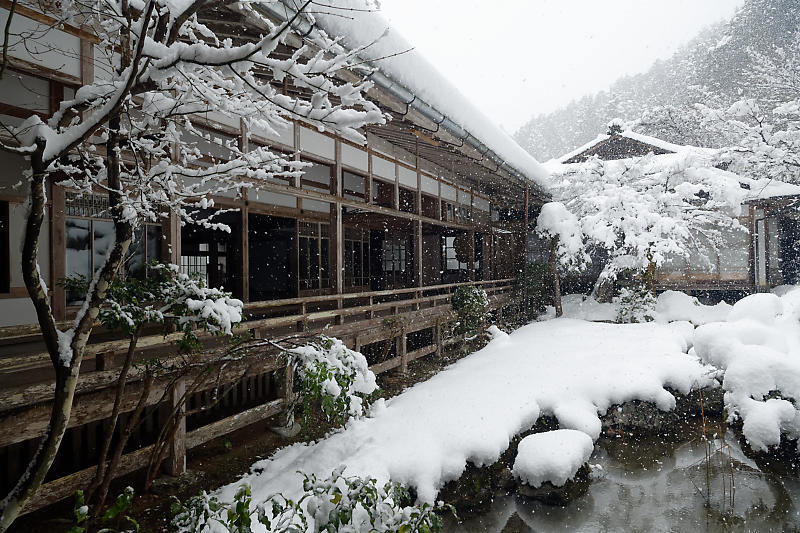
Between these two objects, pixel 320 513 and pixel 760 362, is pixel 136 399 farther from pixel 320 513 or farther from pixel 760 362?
pixel 760 362

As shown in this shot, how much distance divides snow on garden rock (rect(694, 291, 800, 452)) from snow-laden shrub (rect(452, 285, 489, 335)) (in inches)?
184

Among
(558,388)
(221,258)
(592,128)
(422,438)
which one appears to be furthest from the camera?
(592,128)

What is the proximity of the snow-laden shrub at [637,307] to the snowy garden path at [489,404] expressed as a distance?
171 centimetres

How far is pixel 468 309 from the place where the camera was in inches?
447

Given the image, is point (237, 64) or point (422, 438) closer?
point (237, 64)

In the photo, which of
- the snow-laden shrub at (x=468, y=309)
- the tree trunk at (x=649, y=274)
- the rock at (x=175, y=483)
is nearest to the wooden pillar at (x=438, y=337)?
the snow-laden shrub at (x=468, y=309)

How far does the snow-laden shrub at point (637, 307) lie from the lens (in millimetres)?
14328

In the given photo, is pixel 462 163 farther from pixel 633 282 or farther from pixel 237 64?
pixel 237 64

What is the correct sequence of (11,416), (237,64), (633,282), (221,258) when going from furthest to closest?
(633,282)
(221,258)
(11,416)
(237,64)

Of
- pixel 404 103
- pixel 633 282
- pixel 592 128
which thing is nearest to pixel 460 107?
pixel 404 103

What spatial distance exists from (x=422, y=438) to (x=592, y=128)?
157ft

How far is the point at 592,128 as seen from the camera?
152 ft

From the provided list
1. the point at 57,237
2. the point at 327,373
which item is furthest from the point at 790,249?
the point at 57,237

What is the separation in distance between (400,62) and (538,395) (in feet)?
19.0
